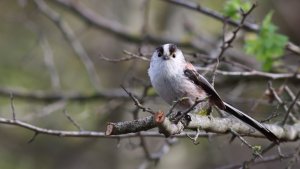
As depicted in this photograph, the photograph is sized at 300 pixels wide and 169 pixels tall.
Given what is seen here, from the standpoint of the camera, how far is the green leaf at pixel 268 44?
5887 mm

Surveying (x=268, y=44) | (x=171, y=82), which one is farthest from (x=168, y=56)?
(x=268, y=44)

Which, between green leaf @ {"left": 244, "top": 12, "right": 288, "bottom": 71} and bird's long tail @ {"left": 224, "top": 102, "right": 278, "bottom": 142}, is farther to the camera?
green leaf @ {"left": 244, "top": 12, "right": 288, "bottom": 71}

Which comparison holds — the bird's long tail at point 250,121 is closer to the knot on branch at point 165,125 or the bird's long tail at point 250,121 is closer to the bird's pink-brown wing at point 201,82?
the bird's pink-brown wing at point 201,82

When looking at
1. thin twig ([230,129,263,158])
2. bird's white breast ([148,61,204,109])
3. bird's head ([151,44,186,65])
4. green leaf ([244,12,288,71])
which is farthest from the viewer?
green leaf ([244,12,288,71])

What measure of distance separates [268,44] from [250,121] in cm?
146

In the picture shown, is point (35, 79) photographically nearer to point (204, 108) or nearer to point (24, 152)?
point (24, 152)

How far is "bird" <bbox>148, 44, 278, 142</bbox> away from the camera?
4516 millimetres

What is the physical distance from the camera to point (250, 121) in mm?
4684

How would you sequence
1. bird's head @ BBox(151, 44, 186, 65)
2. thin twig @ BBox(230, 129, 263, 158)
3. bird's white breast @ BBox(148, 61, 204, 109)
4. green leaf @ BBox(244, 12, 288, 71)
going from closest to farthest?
thin twig @ BBox(230, 129, 263, 158) < bird's white breast @ BBox(148, 61, 204, 109) < bird's head @ BBox(151, 44, 186, 65) < green leaf @ BBox(244, 12, 288, 71)

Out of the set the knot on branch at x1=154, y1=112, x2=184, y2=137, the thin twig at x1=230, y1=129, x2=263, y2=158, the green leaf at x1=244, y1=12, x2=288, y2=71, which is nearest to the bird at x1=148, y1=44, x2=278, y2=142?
the thin twig at x1=230, y1=129, x2=263, y2=158

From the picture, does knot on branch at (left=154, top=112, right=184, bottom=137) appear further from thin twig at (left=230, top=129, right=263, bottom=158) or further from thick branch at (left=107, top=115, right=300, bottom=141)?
thin twig at (left=230, top=129, right=263, bottom=158)

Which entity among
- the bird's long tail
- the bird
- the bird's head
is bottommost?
the bird's long tail

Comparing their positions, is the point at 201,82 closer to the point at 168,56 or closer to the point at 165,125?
the point at 168,56

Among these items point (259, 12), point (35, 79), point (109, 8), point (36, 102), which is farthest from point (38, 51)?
point (259, 12)
